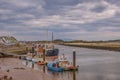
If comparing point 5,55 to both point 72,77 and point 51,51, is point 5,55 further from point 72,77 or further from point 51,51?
point 72,77

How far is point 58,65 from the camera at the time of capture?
53875mm

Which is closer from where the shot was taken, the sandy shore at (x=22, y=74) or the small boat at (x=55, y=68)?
the sandy shore at (x=22, y=74)

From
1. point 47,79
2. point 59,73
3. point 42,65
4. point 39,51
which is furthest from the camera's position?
point 39,51

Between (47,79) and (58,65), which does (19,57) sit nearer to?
→ (58,65)

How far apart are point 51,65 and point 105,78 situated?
44.1ft

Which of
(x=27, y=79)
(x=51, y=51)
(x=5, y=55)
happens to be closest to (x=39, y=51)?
(x=51, y=51)

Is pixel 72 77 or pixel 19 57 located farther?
pixel 19 57

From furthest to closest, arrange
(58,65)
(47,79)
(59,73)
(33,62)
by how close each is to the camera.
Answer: (33,62), (58,65), (59,73), (47,79)

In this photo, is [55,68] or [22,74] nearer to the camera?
[22,74]

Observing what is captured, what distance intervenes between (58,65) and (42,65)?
10410 millimetres

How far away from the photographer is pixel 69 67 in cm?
5294

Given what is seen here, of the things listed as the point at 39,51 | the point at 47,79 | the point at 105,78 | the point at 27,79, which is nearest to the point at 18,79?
the point at 27,79

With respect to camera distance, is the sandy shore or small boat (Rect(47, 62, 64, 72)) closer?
the sandy shore

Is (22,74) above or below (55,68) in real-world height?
below
